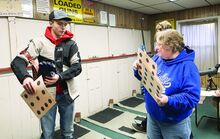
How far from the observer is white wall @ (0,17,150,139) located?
2600 millimetres

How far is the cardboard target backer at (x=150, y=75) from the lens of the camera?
1137mm

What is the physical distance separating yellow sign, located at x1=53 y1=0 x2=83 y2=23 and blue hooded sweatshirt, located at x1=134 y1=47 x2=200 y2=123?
243 cm

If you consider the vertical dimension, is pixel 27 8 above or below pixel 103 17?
below

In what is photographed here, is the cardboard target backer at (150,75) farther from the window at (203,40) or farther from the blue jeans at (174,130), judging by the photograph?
the window at (203,40)

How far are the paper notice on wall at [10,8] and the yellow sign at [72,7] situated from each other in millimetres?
647

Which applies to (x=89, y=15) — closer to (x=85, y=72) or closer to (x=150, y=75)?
(x=85, y=72)

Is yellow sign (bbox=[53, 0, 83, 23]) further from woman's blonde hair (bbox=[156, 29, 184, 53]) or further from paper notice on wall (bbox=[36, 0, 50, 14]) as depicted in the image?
woman's blonde hair (bbox=[156, 29, 184, 53])

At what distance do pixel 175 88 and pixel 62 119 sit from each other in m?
1.11

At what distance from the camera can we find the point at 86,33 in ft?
12.3

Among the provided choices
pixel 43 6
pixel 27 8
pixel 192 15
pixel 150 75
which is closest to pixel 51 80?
pixel 150 75

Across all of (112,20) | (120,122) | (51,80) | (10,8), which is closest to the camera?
(51,80)

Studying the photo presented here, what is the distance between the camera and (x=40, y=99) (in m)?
1.29

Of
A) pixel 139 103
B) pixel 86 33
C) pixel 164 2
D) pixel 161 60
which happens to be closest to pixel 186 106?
pixel 161 60

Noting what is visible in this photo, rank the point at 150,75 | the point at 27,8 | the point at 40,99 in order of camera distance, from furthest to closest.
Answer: the point at 27,8 → the point at 40,99 → the point at 150,75
